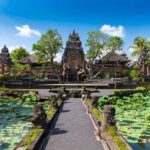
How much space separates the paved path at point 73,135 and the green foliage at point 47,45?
117ft

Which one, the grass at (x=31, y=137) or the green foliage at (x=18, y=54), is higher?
the green foliage at (x=18, y=54)

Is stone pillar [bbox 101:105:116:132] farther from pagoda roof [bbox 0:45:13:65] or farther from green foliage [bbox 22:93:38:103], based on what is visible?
pagoda roof [bbox 0:45:13:65]

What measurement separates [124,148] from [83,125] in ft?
17.4

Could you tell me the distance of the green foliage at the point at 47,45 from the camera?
172ft

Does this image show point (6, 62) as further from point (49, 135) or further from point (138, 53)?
point (49, 135)

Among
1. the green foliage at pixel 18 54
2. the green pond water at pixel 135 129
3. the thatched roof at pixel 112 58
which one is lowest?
the green pond water at pixel 135 129

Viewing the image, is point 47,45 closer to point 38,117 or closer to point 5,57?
point 5,57

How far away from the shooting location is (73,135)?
12.6 metres

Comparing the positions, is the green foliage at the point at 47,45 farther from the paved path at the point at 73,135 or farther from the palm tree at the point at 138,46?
the paved path at the point at 73,135

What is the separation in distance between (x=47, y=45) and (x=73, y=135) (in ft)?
136

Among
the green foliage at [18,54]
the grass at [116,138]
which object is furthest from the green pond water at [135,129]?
the green foliage at [18,54]

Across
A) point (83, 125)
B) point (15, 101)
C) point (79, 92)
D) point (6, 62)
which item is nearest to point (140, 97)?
point (79, 92)

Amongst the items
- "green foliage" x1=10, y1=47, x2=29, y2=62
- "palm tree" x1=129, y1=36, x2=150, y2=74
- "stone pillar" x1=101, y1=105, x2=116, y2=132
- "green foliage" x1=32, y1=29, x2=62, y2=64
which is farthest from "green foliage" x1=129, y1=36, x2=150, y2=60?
"stone pillar" x1=101, y1=105, x2=116, y2=132

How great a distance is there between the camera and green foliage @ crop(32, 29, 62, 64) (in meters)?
52.4
